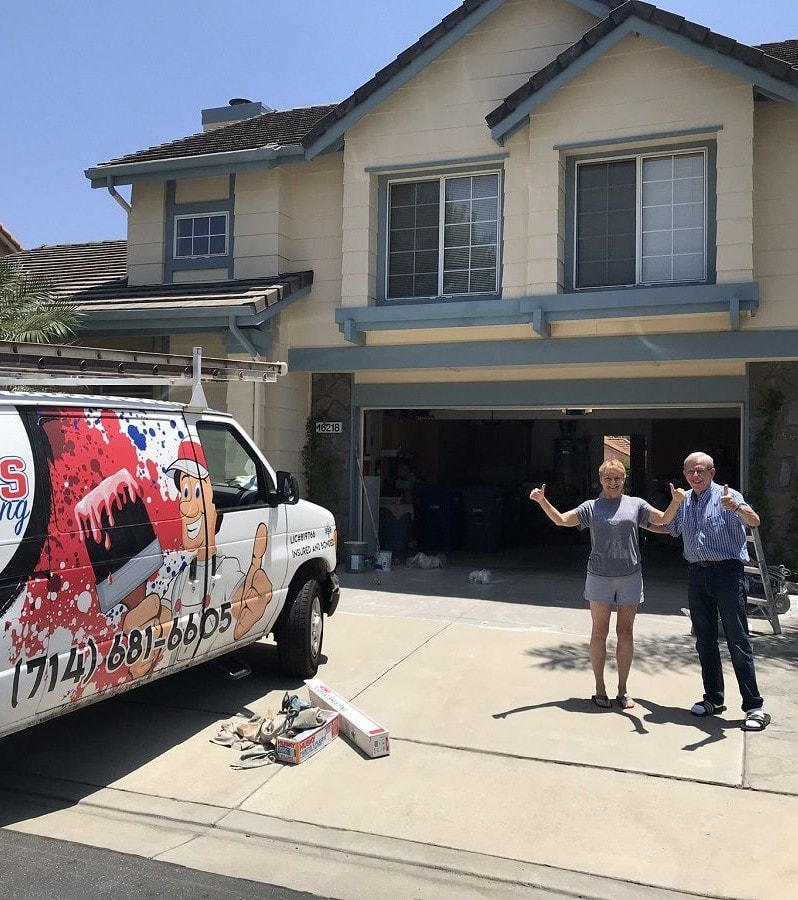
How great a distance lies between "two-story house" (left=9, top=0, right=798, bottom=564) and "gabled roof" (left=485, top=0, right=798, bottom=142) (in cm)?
3

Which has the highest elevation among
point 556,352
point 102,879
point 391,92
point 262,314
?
point 391,92

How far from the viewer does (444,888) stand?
3867 mm

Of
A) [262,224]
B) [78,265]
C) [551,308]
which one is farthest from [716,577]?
[78,265]

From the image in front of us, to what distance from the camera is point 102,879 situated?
3840mm

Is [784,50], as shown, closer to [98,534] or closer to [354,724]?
[354,724]

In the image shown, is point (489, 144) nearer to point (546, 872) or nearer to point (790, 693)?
point (790, 693)

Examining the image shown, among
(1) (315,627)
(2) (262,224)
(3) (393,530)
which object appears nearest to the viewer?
(1) (315,627)

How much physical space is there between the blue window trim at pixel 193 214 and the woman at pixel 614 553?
28.7 feet

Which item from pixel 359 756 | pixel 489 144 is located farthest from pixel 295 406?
pixel 359 756

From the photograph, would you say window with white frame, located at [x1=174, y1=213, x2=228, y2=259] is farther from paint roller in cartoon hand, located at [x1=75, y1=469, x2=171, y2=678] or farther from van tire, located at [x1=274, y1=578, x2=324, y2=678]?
paint roller in cartoon hand, located at [x1=75, y1=469, x2=171, y2=678]

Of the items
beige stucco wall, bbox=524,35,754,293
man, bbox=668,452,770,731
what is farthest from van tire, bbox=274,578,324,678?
beige stucco wall, bbox=524,35,754,293

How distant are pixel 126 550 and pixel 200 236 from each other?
9.90 m

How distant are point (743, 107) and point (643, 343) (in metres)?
3.01

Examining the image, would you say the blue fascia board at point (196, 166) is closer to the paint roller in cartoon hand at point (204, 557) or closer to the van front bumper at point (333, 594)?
the van front bumper at point (333, 594)
